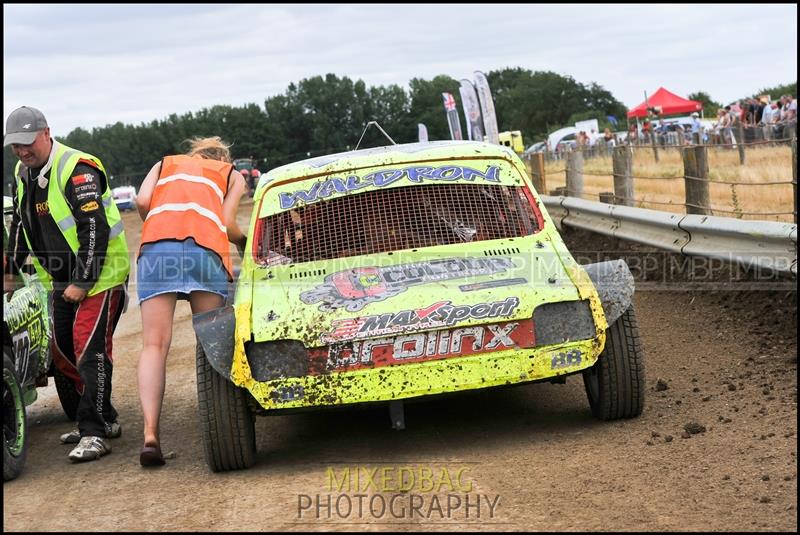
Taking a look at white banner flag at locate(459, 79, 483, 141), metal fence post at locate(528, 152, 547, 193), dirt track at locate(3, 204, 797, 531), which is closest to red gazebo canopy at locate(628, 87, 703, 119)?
white banner flag at locate(459, 79, 483, 141)

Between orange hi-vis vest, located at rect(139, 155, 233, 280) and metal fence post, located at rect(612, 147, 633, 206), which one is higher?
orange hi-vis vest, located at rect(139, 155, 233, 280)

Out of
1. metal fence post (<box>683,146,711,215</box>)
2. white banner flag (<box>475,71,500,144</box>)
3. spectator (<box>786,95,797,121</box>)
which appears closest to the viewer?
metal fence post (<box>683,146,711,215</box>)

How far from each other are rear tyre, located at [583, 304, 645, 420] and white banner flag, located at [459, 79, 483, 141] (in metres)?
20.1

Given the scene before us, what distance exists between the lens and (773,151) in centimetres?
1733

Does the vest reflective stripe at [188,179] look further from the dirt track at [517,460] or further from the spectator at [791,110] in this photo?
the spectator at [791,110]

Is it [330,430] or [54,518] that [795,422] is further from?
[54,518]

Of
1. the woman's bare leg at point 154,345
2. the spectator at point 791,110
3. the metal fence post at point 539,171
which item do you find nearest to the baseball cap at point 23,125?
the woman's bare leg at point 154,345

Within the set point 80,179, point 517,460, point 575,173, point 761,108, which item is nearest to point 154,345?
point 80,179

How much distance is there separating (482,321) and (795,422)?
165cm

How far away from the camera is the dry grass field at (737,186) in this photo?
40.7 ft

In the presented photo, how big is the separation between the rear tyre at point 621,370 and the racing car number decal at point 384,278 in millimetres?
640

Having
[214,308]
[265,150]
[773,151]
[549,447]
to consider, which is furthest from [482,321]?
[265,150]

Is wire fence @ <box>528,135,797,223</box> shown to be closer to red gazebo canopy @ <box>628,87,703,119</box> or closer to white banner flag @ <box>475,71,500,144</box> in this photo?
white banner flag @ <box>475,71,500,144</box>

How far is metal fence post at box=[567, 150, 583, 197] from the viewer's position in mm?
16547
